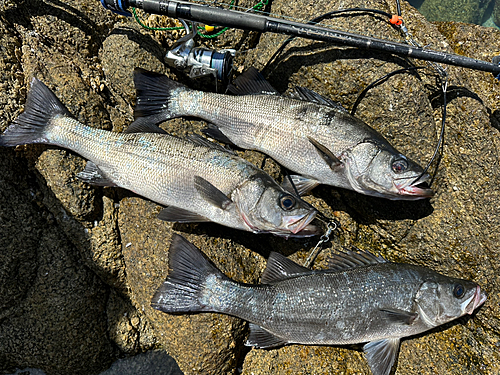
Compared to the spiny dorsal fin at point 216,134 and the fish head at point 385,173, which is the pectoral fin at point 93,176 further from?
the fish head at point 385,173

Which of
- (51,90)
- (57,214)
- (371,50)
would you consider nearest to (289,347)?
(57,214)

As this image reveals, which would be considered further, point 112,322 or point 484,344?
point 112,322

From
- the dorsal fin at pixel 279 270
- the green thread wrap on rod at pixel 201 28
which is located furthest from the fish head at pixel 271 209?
the green thread wrap on rod at pixel 201 28

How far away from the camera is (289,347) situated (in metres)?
3.64

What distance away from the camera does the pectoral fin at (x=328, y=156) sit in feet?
12.0

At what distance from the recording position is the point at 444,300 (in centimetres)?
352

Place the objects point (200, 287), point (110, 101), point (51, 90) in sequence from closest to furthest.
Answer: point (200, 287) → point (51, 90) → point (110, 101)

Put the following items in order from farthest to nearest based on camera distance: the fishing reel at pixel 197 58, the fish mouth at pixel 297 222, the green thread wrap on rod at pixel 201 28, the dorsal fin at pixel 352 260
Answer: the green thread wrap on rod at pixel 201 28
the fishing reel at pixel 197 58
the dorsal fin at pixel 352 260
the fish mouth at pixel 297 222

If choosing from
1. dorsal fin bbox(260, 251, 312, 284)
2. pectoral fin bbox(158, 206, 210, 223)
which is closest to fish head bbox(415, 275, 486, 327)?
dorsal fin bbox(260, 251, 312, 284)

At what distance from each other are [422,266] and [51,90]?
4302 mm

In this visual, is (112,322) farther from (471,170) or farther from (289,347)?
(471,170)

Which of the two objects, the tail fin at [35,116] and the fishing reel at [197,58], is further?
the fishing reel at [197,58]

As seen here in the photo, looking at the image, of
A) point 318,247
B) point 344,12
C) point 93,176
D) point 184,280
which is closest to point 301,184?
point 318,247

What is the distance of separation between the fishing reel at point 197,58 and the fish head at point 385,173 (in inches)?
66.0
